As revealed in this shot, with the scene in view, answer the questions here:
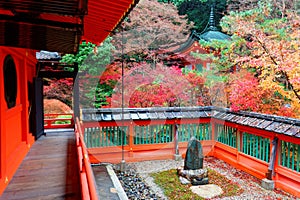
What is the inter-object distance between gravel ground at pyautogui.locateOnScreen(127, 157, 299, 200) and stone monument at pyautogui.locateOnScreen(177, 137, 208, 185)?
0.85 m

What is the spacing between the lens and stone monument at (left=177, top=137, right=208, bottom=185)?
6.78 meters

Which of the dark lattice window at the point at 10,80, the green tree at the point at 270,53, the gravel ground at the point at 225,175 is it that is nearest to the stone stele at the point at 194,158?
the gravel ground at the point at 225,175

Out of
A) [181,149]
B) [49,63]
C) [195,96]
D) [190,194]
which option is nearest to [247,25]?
[195,96]

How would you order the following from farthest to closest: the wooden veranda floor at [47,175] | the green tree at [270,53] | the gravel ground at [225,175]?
1. the green tree at [270,53]
2. the gravel ground at [225,175]
3. the wooden veranda floor at [47,175]

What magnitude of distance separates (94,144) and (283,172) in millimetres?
5645

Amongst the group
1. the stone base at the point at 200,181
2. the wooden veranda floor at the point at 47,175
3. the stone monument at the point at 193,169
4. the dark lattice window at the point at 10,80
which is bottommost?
the stone base at the point at 200,181

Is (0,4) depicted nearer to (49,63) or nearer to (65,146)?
(65,146)

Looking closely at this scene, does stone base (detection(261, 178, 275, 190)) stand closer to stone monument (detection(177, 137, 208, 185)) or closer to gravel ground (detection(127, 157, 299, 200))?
gravel ground (detection(127, 157, 299, 200))

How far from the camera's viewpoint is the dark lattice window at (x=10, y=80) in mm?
4035

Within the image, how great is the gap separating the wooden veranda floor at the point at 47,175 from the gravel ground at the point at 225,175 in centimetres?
241

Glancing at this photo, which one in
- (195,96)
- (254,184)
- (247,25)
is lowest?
(254,184)

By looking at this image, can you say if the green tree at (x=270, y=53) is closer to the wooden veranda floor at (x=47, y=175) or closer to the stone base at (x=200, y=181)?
the stone base at (x=200, y=181)

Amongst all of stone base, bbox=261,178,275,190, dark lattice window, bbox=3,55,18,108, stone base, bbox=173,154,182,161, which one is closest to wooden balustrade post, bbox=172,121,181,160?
stone base, bbox=173,154,182,161

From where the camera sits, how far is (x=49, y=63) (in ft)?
24.6
